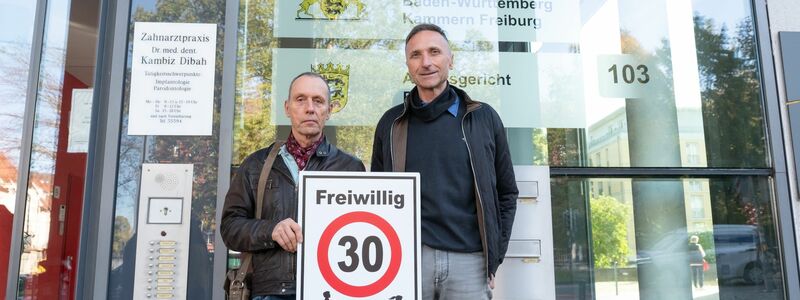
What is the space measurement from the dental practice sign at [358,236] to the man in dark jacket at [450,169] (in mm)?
339

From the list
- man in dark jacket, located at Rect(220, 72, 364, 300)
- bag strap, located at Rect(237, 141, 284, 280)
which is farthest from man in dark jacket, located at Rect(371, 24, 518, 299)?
bag strap, located at Rect(237, 141, 284, 280)

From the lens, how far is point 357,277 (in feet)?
7.87

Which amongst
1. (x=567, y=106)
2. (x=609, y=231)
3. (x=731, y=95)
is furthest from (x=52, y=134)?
(x=731, y=95)

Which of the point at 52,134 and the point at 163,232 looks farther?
the point at 52,134

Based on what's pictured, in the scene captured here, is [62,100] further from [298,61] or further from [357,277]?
[357,277]

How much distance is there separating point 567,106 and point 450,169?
1884mm

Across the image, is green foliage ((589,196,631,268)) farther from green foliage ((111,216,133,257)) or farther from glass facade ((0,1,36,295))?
glass facade ((0,1,36,295))

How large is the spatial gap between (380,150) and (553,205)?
5.31 ft

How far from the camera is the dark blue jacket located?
111 inches

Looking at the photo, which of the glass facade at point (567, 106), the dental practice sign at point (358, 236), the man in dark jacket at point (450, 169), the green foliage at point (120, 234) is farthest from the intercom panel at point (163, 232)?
the dental practice sign at point (358, 236)

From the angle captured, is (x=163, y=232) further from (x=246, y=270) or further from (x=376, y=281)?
(x=376, y=281)

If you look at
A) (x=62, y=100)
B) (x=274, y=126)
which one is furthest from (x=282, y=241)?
(x=62, y=100)

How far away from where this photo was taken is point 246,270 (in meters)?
2.75

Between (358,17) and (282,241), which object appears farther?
(358,17)
